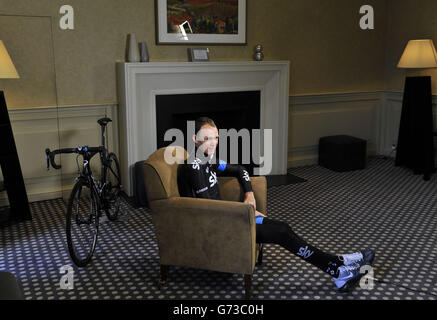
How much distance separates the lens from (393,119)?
6.50 meters

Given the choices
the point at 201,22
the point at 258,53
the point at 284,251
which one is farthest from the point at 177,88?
the point at 284,251

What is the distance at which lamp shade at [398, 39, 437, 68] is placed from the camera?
5492 mm

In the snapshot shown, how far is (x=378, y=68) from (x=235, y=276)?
14.6ft

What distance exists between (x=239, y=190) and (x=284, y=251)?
69 cm

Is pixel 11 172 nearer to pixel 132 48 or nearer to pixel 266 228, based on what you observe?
pixel 132 48

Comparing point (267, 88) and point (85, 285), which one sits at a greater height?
point (267, 88)

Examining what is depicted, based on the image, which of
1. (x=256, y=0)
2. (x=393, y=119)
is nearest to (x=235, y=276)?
(x=256, y=0)

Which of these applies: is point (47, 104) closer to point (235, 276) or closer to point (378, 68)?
point (235, 276)

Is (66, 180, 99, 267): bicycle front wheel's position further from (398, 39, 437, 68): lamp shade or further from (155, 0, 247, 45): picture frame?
(398, 39, 437, 68): lamp shade

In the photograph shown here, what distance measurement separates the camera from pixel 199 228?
2.70 meters

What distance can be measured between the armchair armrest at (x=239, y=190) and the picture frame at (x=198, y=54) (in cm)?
223

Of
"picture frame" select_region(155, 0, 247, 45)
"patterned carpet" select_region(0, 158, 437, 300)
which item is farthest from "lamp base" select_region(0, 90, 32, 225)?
"picture frame" select_region(155, 0, 247, 45)

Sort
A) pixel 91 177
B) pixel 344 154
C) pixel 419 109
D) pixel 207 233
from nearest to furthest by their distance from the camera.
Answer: pixel 207 233 < pixel 91 177 < pixel 419 109 < pixel 344 154

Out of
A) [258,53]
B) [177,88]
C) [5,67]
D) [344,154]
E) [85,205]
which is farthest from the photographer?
[344,154]
